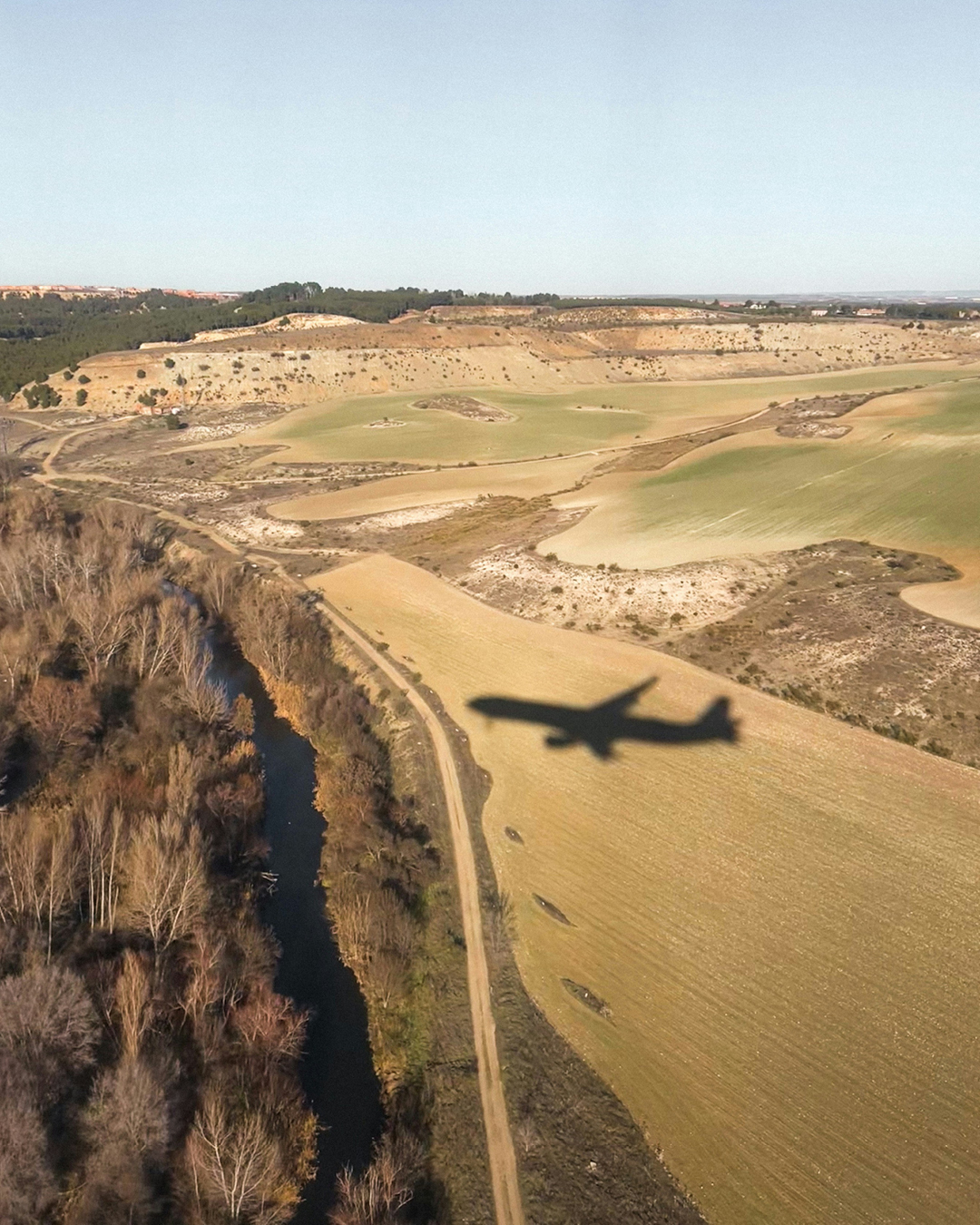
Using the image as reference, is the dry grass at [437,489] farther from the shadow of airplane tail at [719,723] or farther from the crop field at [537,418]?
the shadow of airplane tail at [719,723]

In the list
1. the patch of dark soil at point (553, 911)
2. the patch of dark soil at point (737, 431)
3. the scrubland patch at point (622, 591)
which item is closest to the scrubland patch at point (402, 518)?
the scrubland patch at point (622, 591)

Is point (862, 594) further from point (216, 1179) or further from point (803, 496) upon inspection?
point (216, 1179)

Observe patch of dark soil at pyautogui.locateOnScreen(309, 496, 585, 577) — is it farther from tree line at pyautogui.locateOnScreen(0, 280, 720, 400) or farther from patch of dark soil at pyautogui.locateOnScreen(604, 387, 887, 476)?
tree line at pyautogui.locateOnScreen(0, 280, 720, 400)

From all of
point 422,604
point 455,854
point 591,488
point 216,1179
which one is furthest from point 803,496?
point 216,1179

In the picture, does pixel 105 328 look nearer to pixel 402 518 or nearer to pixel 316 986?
pixel 402 518

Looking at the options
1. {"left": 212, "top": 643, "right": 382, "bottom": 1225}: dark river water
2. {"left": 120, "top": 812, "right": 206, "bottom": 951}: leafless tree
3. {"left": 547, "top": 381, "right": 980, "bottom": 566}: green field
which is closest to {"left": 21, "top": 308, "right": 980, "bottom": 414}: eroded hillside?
{"left": 547, "top": 381, "right": 980, "bottom": 566}: green field

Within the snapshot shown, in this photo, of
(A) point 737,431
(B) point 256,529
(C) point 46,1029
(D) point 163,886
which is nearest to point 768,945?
(D) point 163,886
